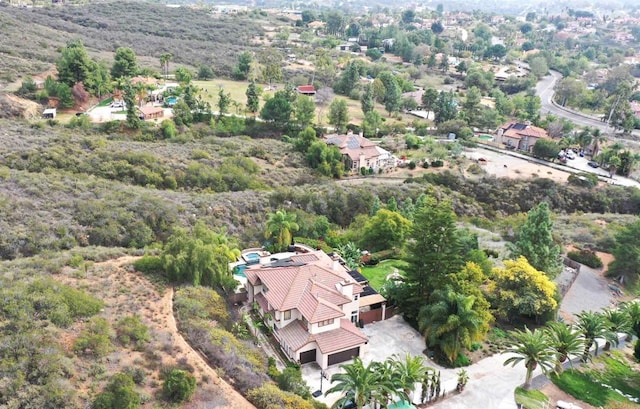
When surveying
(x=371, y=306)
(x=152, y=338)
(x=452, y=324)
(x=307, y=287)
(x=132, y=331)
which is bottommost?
(x=371, y=306)

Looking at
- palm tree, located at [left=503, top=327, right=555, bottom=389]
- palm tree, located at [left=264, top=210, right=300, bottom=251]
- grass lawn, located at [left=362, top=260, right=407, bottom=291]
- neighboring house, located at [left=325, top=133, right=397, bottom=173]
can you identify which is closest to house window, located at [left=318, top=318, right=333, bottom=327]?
grass lawn, located at [left=362, top=260, right=407, bottom=291]

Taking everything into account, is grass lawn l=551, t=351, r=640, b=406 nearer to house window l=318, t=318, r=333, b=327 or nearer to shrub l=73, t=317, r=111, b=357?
house window l=318, t=318, r=333, b=327

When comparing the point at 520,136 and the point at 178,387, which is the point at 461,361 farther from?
the point at 520,136

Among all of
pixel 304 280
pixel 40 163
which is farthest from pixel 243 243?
pixel 40 163

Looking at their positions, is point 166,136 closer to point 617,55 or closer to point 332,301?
point 332,301

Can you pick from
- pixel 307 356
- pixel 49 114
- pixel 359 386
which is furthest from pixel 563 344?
pixel 49 114

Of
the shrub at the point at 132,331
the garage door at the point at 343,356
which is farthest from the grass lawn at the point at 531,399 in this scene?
the shrub at the point at 132,331
